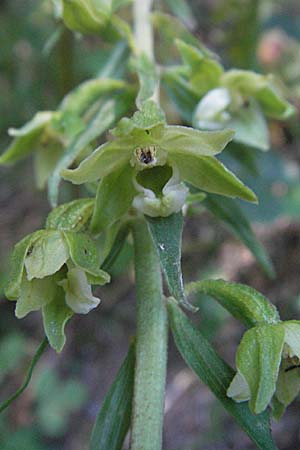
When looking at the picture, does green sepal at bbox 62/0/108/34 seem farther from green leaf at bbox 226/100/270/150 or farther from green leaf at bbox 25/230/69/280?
green leaf at bbox 25/230/69/280

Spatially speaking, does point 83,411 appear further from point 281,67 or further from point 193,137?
point 193,137

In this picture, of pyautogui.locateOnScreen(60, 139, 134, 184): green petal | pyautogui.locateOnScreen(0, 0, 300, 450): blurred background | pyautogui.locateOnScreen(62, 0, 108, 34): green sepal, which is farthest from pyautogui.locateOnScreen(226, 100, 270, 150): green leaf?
pyautogui.locateOnScreen(0, 0, 300, 450): blurred background

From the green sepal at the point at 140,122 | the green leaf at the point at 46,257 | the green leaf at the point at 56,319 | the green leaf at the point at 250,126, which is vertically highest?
the green leaf at the point at 250,126

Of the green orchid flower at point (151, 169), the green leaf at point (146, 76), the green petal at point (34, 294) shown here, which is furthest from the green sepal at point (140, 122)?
the green petal at point (34, 294)

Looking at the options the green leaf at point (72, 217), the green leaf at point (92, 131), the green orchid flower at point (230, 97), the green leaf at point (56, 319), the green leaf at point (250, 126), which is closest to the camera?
the green leaf at point (56, 319)

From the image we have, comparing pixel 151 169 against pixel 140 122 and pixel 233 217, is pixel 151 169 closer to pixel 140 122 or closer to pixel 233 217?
pixel 140 122

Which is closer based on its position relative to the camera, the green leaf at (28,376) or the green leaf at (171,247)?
the green leaf at (171,247)

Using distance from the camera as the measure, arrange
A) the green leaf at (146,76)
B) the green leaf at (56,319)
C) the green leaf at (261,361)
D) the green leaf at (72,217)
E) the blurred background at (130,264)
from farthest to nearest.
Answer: the blurred background at (130,264)
the green leaf at (146,76)
the green leaf at (72,217)
the green leaf at (56,319)
the green leaf at (261,361)

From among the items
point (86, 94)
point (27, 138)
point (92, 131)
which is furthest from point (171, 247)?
point (27, 138)

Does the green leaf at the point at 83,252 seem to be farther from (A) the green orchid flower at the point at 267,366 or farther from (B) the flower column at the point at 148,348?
(A) the green orchid flower at the point at 267,366
